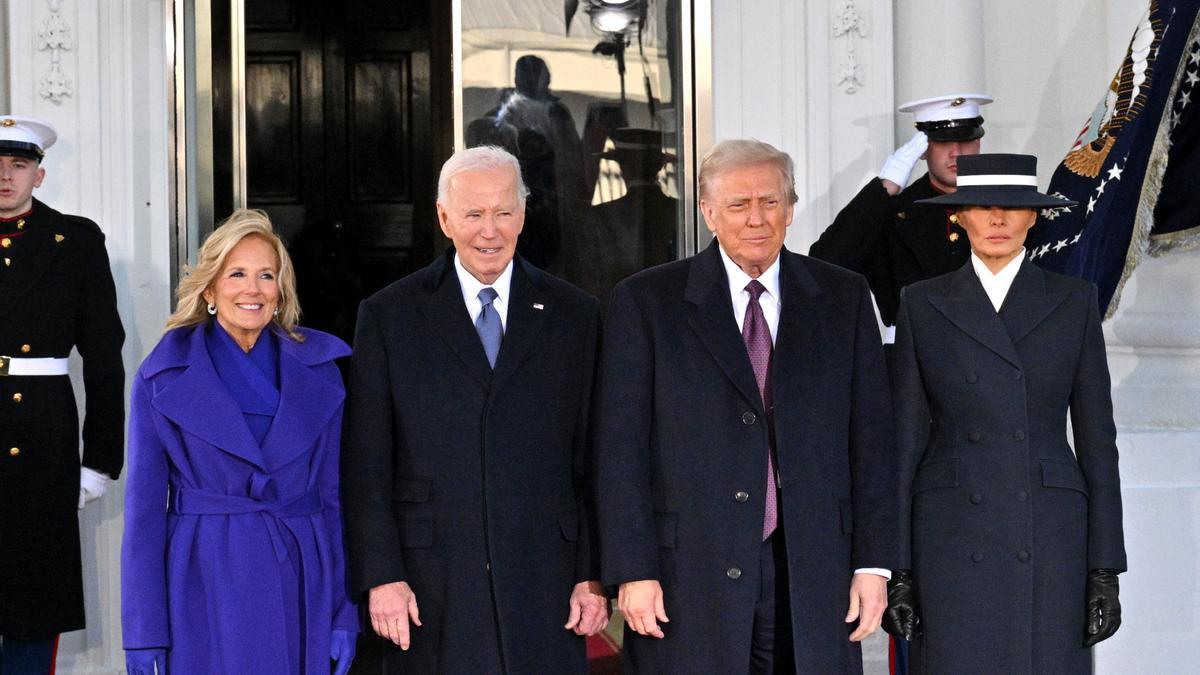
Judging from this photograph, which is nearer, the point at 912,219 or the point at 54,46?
the point at 912,219

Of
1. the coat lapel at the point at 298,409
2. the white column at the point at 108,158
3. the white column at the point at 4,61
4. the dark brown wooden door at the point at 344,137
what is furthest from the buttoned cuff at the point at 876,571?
the dark brown wooden door at the point at 344,137

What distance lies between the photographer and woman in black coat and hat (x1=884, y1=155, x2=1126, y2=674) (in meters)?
3.21

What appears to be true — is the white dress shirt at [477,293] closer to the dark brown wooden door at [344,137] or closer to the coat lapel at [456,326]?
the coat lapel at [456,326]

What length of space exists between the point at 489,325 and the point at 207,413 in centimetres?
64

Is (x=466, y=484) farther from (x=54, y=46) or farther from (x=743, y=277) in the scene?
(x=54, y=46)

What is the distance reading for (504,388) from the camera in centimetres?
320

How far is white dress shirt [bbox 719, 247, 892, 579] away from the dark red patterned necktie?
0.01 m

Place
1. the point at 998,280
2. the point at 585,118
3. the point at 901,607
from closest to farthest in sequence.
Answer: the point at 901,607 → the point at 998,280 → the point at 585,118

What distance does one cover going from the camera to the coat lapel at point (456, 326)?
3213mm

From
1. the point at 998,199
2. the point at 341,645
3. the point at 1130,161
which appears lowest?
the point at 341,645

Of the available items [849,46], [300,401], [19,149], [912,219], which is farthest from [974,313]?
[19,149]

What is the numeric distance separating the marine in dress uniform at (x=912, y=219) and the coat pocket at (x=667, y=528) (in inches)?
66.2

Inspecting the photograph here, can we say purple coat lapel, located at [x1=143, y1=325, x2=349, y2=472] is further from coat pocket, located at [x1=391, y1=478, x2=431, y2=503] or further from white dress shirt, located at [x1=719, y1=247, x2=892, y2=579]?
white dress shirt, located at [x1=719, y1=247, x2=892, y2=579]

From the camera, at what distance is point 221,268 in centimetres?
333
